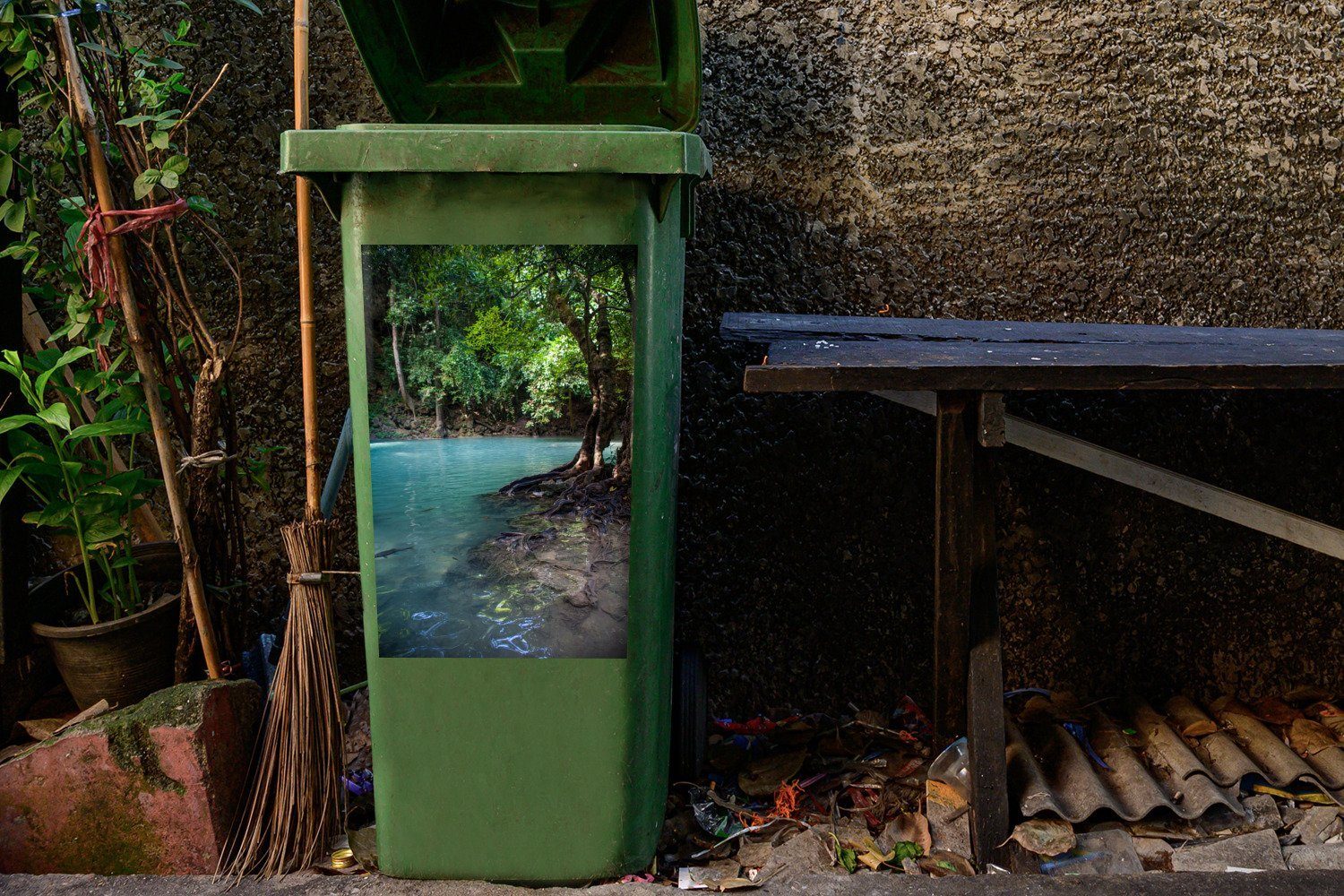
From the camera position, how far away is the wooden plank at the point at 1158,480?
6.34 ft

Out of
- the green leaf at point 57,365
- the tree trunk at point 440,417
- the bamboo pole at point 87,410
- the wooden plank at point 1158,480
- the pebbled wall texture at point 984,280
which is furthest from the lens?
the pebbled wall texture at point 984,280

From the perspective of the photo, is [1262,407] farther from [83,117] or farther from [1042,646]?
[83,117]

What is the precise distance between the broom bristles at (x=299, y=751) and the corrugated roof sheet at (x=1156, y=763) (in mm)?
1550

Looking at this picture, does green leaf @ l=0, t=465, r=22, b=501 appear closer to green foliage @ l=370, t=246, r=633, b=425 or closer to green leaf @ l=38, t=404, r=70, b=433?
green leaf @ l=38, t=404, r=70, b=433

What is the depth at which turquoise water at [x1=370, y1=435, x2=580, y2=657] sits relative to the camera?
1.55 meters

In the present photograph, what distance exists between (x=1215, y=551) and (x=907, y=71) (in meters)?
1.68

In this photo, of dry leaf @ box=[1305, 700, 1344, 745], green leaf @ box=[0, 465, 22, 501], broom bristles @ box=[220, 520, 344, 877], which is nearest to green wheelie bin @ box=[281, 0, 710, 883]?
broom bristles @ box=[220, 520, 344, 877]

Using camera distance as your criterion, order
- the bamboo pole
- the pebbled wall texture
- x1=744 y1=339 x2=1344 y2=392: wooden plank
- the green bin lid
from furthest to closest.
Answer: the pebbled wall texture < the bamboo pole < the green bin lid < x1=744 y1=339 x2=1344 y2=392: wooden plank

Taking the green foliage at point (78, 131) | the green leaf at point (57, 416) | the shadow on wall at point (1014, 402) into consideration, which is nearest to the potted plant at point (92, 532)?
the green leaf at point (57, 416)

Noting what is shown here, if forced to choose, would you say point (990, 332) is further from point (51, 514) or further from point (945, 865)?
point (51, 514)

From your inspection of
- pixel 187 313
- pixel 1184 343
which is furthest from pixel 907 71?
pixel 187 313

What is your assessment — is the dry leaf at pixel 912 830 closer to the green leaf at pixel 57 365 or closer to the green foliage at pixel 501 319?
the green foliage at pixel 501 319

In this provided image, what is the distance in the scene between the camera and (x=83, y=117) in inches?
68.8

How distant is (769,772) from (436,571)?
1057mm
